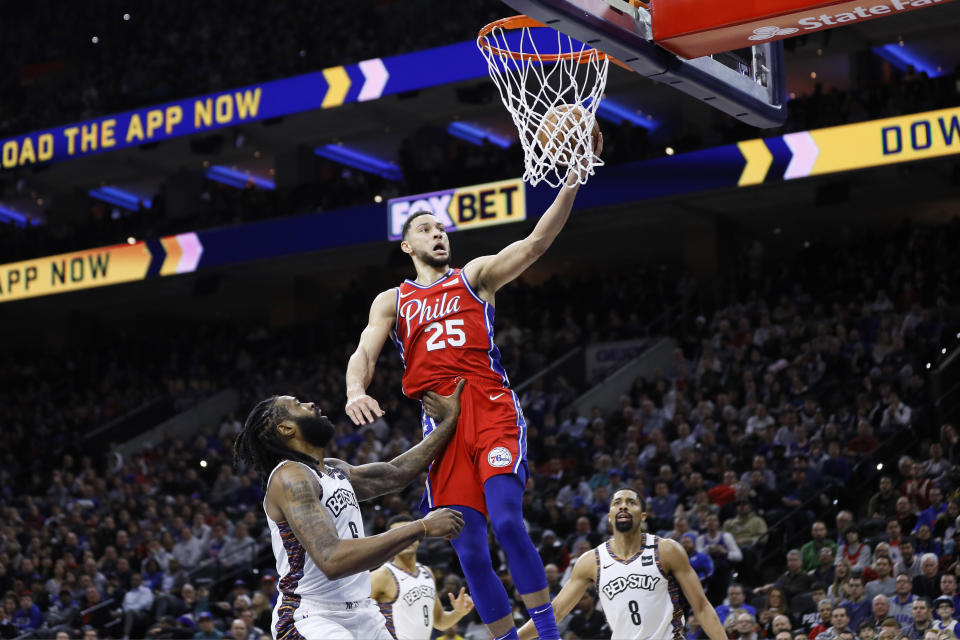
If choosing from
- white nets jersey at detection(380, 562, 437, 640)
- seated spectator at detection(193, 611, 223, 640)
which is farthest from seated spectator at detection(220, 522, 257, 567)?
white nets jersey at detection(380, 562, 437, 640)

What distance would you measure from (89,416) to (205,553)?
977 cm

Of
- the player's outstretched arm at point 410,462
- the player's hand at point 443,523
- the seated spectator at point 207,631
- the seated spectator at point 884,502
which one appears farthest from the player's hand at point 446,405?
the seated spectator at point 207,631

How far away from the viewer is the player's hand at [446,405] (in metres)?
6.47

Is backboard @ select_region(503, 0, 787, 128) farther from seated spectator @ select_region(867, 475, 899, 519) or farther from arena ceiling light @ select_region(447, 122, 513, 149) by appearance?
arena ceiling light @ select_region(447, 122, 513, 149)

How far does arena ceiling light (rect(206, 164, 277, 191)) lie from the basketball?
941 inches

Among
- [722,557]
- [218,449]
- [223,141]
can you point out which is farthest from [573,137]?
[223,141]

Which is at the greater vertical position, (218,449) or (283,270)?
(283,270)

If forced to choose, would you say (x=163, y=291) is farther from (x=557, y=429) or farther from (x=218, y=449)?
(x=557, y=429)

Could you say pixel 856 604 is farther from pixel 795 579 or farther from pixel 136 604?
pixel 136 604

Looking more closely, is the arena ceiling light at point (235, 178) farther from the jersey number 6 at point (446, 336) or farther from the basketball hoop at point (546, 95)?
the jersey number 6 at point (446, 336)

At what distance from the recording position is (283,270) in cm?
2841

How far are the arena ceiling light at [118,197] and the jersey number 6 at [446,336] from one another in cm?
2578

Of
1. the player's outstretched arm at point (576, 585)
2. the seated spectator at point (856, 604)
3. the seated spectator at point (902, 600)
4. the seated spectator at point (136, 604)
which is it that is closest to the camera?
the player's outstretched arm at point (576, 585)

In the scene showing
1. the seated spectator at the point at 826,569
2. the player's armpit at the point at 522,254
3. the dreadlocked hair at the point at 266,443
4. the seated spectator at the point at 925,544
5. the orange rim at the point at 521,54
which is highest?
the orange rim at the point at 521,54
